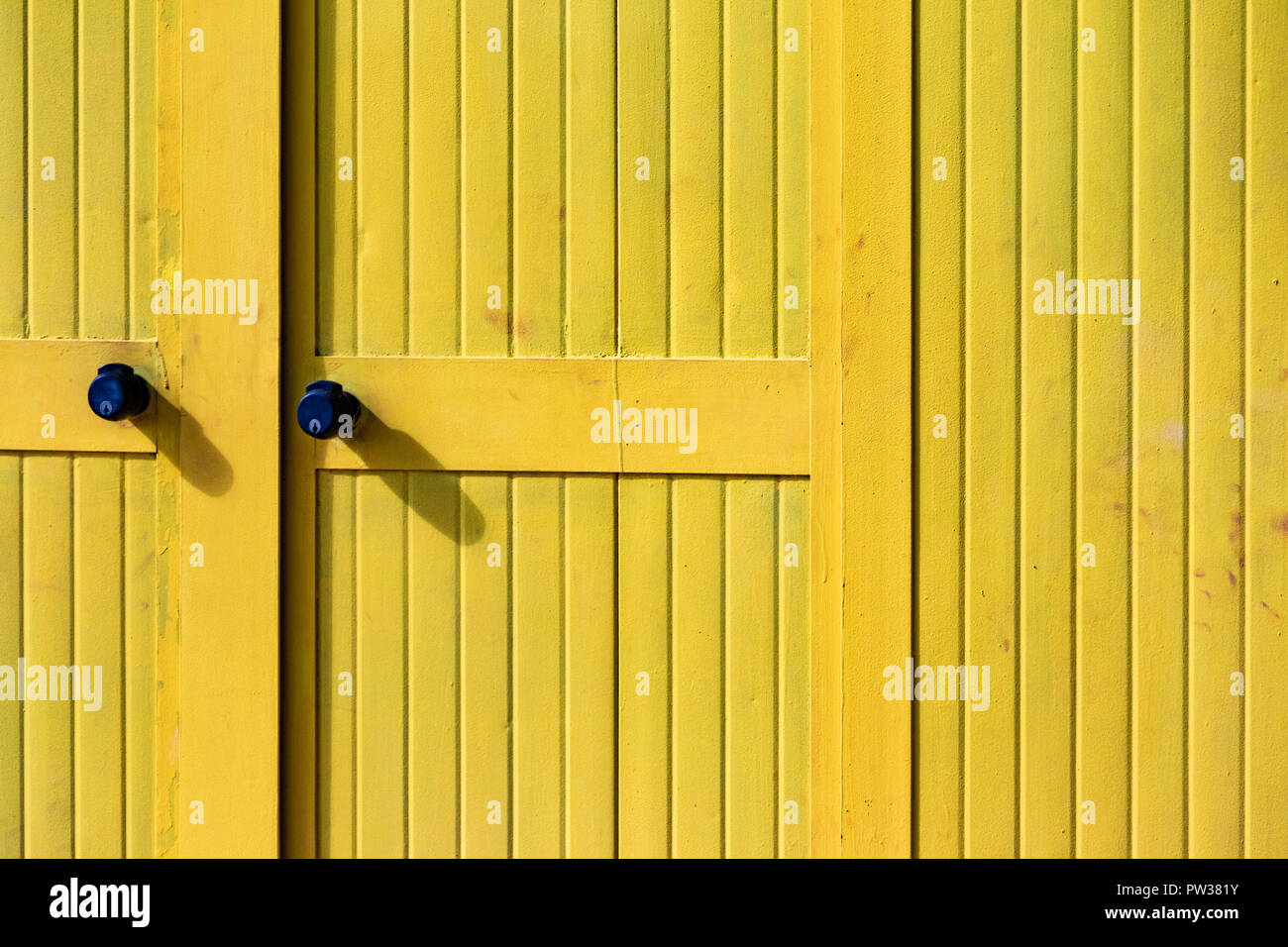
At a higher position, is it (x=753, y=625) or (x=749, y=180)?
(x=749, y=180)

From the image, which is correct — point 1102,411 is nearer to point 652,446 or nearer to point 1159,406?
point 1159,406

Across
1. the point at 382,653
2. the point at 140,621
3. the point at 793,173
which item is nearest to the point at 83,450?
the point at 140,621

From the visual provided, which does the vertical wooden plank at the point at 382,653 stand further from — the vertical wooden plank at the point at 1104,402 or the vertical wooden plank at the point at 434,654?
the vertical wooden plank at the point at 1104,402

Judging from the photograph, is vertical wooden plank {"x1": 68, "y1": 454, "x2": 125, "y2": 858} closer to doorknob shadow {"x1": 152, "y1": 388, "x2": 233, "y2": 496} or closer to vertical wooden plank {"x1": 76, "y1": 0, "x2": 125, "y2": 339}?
doorknob shadow {"x1": 152, "y1": 388, "x2": 233, "y2": 496}

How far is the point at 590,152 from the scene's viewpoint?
1479 millimetres

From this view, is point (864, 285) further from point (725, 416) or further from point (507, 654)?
point (507, 654)

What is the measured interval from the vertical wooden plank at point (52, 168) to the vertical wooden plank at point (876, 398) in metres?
1.41

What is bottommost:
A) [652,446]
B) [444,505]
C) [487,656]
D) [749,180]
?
[487,656]

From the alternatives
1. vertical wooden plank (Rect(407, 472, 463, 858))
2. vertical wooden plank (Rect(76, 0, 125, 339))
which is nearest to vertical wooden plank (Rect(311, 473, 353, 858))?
vertical wooden plank (Rect(407, 472, 463, 858))

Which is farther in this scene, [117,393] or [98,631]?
[98,631]

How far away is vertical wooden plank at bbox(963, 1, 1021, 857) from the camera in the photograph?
1.46 metres

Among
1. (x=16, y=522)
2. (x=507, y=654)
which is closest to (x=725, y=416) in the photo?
(x=507, y=654)

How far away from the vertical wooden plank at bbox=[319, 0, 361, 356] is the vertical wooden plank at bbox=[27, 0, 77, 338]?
1.38ft

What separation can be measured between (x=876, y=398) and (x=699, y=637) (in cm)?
54
